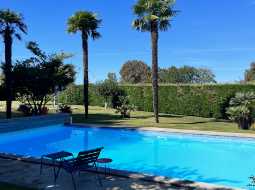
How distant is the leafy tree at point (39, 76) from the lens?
24000 mm

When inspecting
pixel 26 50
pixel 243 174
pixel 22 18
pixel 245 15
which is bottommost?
pixel 243 174

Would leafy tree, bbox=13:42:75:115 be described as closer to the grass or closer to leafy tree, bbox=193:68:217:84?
the grass

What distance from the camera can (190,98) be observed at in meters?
29.1

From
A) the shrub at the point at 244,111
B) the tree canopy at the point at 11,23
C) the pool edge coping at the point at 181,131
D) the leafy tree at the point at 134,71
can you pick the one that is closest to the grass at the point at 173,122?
the shrub at the point at 244,111

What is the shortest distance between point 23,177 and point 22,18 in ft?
54.7

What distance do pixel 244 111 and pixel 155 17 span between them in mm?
7864

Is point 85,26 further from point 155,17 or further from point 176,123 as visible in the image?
point 176,123

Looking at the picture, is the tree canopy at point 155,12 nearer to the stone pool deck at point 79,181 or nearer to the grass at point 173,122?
the grass at point 173,122

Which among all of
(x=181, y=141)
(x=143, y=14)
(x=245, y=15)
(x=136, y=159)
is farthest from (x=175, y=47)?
(x=136, y=159)


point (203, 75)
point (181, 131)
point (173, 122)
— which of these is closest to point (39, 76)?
point (173, 122)

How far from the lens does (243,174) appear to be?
12133mm

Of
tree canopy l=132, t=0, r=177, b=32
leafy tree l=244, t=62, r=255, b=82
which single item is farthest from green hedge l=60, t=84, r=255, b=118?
leafy tree l=244, t=62, r=255, b=82

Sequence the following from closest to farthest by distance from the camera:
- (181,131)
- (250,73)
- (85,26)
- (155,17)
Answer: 1. (181,131)
2. (155,17)
3. (85,26)
4. (250,73)

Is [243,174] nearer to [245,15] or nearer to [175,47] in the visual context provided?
[245,15]
